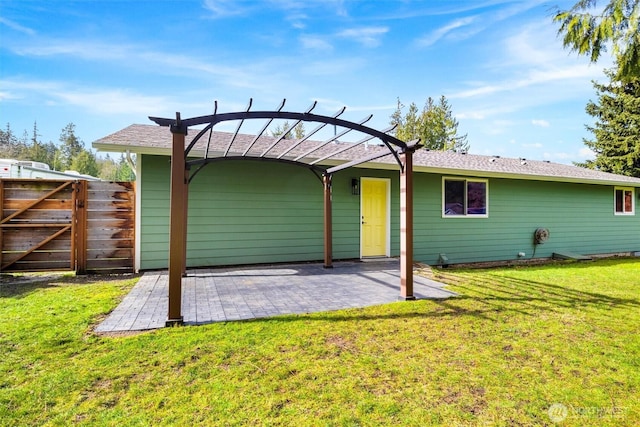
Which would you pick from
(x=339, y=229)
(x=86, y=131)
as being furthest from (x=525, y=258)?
(x=86, y=131)

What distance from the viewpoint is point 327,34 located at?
8141 mm

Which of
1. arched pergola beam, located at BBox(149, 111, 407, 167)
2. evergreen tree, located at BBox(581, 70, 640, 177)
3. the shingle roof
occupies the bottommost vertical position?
arched pergola beam, located at BBox(149, 111, 407, 167)

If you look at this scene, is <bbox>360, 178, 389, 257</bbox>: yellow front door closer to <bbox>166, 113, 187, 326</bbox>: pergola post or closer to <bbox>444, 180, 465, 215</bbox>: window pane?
<bbox>444, 180, 465, 215</bbox>: window pane

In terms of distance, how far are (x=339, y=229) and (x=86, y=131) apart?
4699cm

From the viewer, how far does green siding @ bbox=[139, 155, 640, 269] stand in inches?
263

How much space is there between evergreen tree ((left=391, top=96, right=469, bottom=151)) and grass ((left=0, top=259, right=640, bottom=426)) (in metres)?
22.0

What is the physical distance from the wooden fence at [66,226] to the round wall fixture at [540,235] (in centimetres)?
1034

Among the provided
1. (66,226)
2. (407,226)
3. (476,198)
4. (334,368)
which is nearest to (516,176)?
(476,198)

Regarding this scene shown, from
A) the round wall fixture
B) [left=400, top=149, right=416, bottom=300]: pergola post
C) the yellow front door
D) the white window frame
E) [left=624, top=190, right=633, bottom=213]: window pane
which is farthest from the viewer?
[left=624, top=190, right=633, bottom=213]: window pane

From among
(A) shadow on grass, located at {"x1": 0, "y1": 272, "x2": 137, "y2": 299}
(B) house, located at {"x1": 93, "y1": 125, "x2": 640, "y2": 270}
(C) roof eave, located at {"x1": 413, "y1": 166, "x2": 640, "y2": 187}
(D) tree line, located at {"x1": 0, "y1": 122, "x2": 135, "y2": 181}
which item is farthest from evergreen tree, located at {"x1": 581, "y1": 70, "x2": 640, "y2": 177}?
(D) tree line, located at {"x1": 0, "y1": 122, "x2": 135, "y2": 181}

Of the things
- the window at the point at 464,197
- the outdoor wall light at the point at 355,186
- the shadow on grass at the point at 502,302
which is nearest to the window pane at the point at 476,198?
the window at the point at 464,197

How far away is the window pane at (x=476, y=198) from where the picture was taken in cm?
899

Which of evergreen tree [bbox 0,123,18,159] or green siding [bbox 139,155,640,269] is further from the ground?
evergreen tree [bbox 0,123,18,159]

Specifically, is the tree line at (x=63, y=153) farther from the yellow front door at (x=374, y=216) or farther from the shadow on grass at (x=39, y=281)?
the yellow front door at (x=374, y=216)
